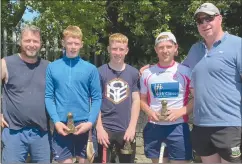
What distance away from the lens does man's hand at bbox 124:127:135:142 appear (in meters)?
4.33

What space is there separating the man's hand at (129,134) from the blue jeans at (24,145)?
0.81 meters

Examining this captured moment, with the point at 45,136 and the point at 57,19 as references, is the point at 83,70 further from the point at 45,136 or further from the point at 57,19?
the point at 57,19

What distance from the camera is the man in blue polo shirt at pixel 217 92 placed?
3639 millimetres

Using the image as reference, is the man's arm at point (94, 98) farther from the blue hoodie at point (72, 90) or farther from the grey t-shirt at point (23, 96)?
the grey t-shirt at point (23, 96)

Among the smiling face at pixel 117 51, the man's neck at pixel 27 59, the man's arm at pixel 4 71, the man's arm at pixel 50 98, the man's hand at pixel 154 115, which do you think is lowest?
the man's hand at pixel 154 115

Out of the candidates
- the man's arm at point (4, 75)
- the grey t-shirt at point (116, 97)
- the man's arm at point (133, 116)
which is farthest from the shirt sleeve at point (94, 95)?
the man's arm at point (4, 75)

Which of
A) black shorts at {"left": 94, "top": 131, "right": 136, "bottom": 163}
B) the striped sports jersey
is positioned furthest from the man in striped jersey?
black shorts at {"left": 94, "top": 131, "right": 136, "bottom": 163}

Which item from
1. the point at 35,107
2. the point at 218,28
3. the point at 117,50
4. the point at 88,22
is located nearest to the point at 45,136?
the point at 35,107

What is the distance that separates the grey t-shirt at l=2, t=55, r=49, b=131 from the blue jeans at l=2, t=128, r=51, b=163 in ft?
0.23

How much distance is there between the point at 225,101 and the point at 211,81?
0.69ft

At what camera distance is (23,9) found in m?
14.9

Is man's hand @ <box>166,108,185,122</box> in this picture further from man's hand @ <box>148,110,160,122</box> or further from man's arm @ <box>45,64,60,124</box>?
man's arm @ <box>45,64,60,124</box>

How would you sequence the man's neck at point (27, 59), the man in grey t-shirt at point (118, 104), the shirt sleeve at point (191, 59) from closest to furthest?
the shirt sleeve at point (191, 59), the man's neck at point (27, 59), the man in grey t-shirt at point (118, 104)

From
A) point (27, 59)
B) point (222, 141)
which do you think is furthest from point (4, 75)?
point (222, 141)
